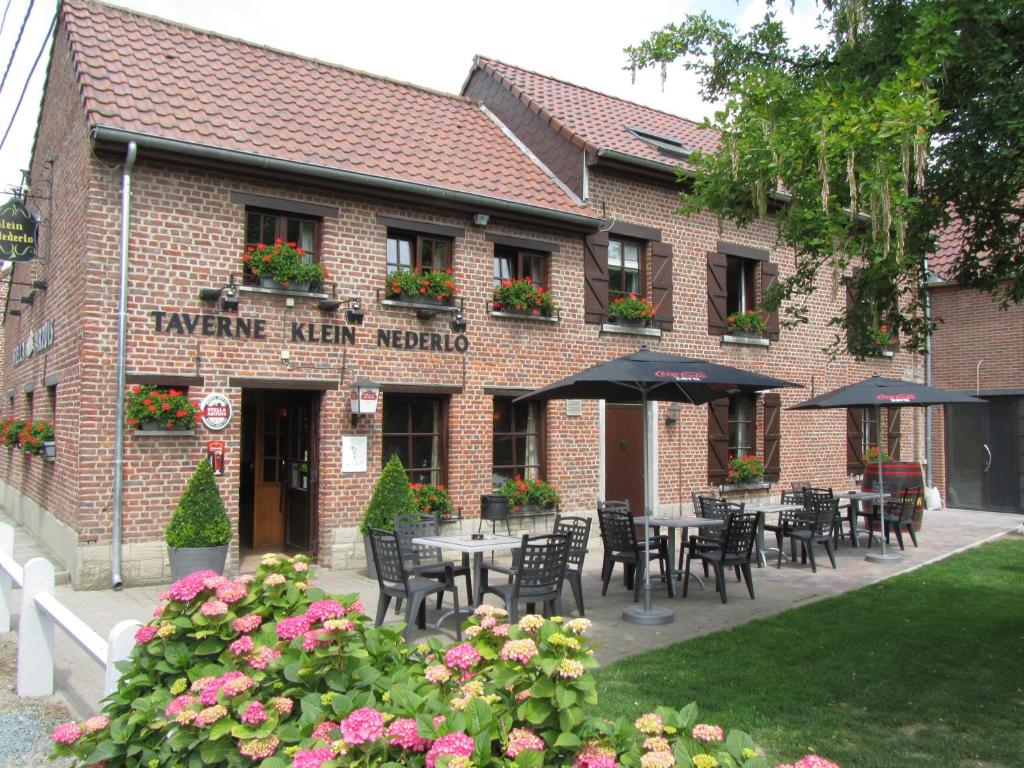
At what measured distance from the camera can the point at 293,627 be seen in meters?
2.95

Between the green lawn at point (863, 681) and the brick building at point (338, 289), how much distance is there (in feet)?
17.2

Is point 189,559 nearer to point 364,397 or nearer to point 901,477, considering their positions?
point 364,397

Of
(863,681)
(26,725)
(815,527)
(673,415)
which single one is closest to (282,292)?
(26,725)

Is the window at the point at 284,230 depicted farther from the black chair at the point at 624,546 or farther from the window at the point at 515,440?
the black chair at the point at 624,546

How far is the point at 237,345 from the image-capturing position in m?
9.50

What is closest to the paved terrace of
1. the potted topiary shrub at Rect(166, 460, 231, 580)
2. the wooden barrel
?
the potted topiary shrub at Rect(166, 460, 231, 580)

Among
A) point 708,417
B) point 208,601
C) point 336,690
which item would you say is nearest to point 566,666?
point 336,690

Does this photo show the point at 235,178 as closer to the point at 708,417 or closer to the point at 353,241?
the point at 353,241

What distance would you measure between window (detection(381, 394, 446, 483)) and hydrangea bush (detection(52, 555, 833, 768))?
291 inches

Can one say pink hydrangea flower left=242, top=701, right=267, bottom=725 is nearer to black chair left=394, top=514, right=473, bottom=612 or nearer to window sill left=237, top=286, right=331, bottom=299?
black chair left=394, top=514, right=473, bottom=612

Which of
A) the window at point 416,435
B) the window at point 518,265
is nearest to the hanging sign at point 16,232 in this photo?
the window at point 416,435

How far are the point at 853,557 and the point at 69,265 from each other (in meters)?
11.0

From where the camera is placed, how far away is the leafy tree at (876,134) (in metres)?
4.95

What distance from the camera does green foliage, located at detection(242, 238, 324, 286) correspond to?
961cm
